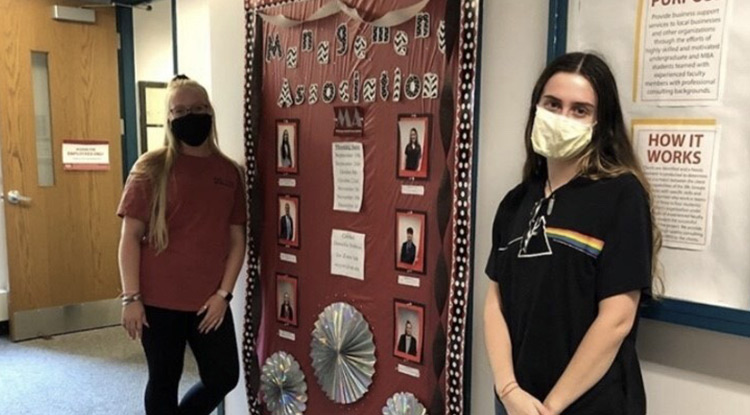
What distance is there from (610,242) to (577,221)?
79 mm

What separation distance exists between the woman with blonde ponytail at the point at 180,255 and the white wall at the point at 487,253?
37.7 inches

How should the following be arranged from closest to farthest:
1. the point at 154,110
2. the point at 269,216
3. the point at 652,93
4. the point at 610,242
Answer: the point at 610,242 → the point at 652,93 → the point at 269,216 → the point at 154,110

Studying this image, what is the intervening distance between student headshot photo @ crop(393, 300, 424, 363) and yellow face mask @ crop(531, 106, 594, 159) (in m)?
0.76

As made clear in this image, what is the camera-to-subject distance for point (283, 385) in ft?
7.97

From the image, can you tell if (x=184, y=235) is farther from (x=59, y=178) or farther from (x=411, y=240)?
(x=59, y=178)

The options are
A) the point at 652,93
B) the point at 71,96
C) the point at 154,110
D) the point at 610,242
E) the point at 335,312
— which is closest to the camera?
the point at 610,242

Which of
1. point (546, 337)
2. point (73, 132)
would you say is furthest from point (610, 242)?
point (73, 132)

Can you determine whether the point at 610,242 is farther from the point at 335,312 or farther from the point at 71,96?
the point at 71,96

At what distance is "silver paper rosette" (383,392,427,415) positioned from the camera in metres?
1.95

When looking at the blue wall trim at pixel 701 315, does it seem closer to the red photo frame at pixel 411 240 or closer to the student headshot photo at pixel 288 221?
the red photo frame at pixel 411 240

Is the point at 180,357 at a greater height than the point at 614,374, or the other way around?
the point at 614,374

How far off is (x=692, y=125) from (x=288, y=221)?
144cm

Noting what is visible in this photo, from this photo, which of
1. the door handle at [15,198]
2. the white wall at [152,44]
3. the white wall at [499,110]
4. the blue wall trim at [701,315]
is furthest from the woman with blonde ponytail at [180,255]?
the white wall at [152,44]

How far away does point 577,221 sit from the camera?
1.31 m
